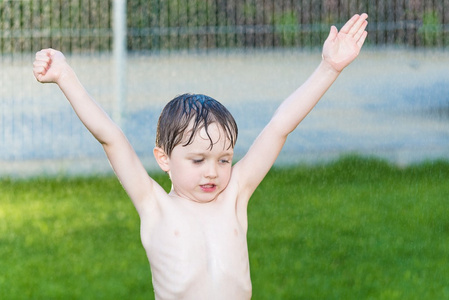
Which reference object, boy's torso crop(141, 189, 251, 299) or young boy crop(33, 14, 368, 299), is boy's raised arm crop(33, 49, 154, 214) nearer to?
young boy crop(33, 14, 368, 299)

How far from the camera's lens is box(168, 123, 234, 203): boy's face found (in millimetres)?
2584

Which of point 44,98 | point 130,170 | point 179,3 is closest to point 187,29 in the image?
point 179,3

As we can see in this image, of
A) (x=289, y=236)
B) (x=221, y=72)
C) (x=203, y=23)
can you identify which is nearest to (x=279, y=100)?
(x=203, y=23)

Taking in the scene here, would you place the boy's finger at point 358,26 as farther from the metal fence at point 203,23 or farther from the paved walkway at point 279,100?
the metal fence at point 203,23

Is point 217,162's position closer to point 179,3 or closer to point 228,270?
point 228,270

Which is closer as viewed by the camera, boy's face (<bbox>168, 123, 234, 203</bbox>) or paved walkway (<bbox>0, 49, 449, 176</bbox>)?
boy's face (<bbox>168, 123, 234, 203</bbox>)

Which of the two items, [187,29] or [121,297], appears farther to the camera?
[187,29]

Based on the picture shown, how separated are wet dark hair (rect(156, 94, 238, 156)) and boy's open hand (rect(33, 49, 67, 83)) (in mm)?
305

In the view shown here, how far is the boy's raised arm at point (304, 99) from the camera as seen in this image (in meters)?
2.71

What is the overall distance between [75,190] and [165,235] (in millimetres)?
4556

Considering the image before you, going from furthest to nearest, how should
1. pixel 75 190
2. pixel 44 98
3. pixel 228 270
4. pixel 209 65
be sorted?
pixel 209 65
pixel 44 98
pixel 75 190
pixel 228 270

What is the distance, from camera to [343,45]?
272cm

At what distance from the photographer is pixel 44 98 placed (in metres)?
11.9

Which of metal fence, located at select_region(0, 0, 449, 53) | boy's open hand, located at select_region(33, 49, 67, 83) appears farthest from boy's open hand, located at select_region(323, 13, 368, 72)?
metal fence, located at select_region(0, 0, 449, 53)
